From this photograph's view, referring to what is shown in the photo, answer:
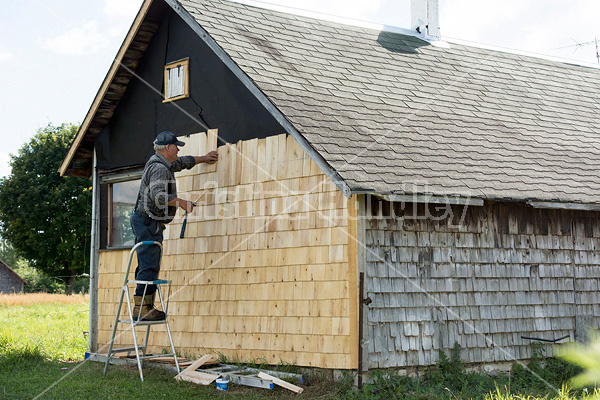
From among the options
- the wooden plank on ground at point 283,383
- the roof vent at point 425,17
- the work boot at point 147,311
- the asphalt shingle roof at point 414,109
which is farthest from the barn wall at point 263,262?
the roof vent at point 425,17

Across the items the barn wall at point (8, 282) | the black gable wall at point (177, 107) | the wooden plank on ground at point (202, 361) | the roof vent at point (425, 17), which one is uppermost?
the roof vent at point (425, 17)

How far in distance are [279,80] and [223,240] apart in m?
2.23

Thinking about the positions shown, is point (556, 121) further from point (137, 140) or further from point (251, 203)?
point (137, 140)

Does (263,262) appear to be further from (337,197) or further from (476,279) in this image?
(476,279)

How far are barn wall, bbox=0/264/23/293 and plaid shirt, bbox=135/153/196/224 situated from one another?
154 ft

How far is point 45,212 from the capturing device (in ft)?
129

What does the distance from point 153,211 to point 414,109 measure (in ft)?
12.9

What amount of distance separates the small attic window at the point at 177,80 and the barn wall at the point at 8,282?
45.7 metres

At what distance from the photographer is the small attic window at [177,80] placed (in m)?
9.69

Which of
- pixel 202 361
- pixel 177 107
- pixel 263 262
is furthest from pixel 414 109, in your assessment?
pixel 202 361

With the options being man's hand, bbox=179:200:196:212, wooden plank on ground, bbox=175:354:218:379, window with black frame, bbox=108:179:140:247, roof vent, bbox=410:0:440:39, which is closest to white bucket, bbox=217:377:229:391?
wooden plank on ground, bbox=175:354:218:379

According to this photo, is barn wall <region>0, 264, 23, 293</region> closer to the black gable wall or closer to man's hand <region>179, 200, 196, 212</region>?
the black gable wall

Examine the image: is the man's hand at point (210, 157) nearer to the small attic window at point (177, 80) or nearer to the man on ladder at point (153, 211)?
the man on ladder at point (153, 211)

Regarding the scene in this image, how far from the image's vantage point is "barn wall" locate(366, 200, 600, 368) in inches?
294
